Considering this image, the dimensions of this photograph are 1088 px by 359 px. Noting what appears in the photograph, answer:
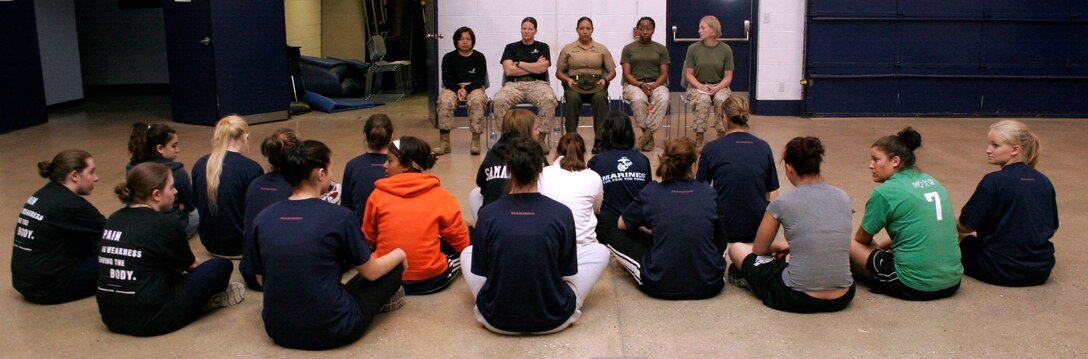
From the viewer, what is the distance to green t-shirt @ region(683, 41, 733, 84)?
29.3 feet

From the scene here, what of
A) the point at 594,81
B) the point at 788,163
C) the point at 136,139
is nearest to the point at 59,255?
the point at 136,139

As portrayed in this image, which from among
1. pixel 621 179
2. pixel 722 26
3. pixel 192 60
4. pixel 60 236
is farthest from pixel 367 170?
pixel 722 26

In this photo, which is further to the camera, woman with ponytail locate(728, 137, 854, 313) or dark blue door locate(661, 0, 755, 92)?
dark blue door locate(661, 0, 755, 92)

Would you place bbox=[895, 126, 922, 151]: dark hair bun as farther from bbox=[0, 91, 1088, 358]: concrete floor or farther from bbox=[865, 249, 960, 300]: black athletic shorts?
bbox=[0, 91, 1088, 358]: concrete floor

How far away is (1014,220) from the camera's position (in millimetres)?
4398

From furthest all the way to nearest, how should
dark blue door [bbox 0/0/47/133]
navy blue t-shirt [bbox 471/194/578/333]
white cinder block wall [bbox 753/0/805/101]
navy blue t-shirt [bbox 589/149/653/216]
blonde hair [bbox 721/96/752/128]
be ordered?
white cinder block wall [bbox 753/0/805/101] < dark blue door [bbox 0/0/47/133] < blonde hair [bbox 721/96/752/128] < navy blue t-shirt [bbox 589/149/653/216] < navy blue t-shirt [bbox 471/194/578/333]

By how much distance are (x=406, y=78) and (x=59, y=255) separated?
10.3 meters

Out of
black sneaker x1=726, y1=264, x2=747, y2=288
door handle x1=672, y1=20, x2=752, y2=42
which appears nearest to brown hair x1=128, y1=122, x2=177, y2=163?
black sneaker x1=726, y1=264, x2=747, y2=288

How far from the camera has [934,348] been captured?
3818 mm

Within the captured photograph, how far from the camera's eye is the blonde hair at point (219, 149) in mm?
4871

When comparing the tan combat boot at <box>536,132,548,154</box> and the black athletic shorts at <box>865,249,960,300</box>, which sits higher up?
the tan combat boot at <box>536,132,548,154</box>

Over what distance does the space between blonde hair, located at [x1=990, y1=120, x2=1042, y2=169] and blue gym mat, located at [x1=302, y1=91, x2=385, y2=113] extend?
8923mm

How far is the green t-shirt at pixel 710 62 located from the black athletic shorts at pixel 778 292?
15.5ft

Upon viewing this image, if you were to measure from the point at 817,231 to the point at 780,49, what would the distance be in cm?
762
